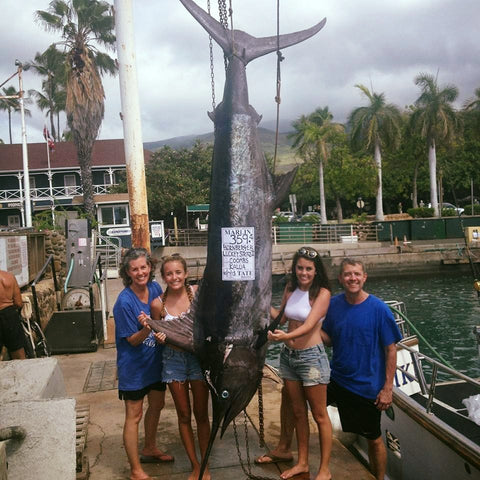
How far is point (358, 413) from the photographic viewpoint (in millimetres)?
2818

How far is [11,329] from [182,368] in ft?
8.26

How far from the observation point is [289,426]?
3.09 metres

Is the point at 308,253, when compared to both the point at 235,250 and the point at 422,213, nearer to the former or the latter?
the point at 235,250

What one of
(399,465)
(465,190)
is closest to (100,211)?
(399,465)

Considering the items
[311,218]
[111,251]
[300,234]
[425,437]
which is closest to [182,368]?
[425,437]

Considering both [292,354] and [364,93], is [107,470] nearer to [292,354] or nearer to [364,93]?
[292,354]

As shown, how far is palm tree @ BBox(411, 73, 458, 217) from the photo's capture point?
91.8 feet

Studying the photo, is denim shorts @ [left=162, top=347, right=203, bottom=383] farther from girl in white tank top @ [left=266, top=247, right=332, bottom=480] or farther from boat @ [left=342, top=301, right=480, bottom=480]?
boat @ [left=342, top=301, right=480, bottom=480]

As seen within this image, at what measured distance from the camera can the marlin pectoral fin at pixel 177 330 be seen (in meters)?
2.59

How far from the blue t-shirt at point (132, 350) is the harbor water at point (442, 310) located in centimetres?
729

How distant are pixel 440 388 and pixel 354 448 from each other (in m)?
1.06

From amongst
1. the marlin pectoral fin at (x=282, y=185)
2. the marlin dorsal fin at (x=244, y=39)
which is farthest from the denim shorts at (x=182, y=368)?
the marlin dorsal fin at (x=244, y=39)

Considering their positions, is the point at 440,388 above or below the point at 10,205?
below

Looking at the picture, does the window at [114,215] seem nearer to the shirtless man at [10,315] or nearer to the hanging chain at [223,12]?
the shirtless man at [10,315]
